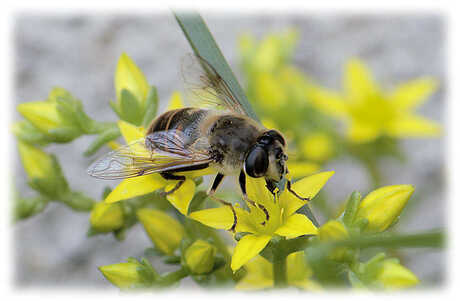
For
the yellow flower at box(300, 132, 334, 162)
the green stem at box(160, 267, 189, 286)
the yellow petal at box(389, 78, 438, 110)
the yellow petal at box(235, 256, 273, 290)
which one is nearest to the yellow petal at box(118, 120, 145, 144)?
the green stem at box(160, 267, 189, 286)

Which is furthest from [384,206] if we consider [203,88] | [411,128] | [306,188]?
[411,128]

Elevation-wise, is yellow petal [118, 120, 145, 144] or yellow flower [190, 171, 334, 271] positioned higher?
yellow petal [118, 120, 145, 144]

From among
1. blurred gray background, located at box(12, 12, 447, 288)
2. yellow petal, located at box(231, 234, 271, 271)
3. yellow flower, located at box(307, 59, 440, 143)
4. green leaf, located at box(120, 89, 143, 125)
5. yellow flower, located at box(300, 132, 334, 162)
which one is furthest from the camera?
blurred gray background, located at box(12, 12, 447, 288)

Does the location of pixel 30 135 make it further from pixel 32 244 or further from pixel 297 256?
pixel 32 244

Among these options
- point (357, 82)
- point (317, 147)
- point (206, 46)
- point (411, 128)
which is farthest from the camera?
point (357, 82)

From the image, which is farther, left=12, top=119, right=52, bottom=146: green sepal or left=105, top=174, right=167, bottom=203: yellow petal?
left=12, top=119, right=52, bottom=146: green sepal

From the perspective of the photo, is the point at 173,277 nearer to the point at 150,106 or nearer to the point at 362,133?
the point at 150,106

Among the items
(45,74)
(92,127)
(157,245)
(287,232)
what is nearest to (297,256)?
(287,232)

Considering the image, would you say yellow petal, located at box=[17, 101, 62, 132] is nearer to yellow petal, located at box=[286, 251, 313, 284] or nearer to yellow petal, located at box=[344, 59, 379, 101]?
yellow petal, located at box=[286, 251, 313, 284]

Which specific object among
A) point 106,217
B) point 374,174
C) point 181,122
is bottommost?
point 374,174
